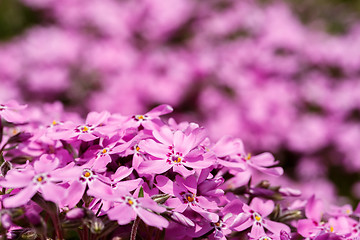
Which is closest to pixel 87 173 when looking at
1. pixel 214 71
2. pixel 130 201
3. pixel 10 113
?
pixel 130 201

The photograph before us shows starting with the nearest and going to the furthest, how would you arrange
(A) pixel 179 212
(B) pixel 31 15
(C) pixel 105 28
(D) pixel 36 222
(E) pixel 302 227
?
(D) pixel 36 222 < (A) pixel 179 212 < (E) pixel 302 227 < (C) pixel 105 28 < (B) pixel 31 15

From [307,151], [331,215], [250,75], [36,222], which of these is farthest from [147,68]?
[36,222]

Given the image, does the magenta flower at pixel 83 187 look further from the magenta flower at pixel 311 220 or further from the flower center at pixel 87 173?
the magenta flower at pixel 311 220

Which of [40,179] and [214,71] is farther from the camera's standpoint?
[214,71]

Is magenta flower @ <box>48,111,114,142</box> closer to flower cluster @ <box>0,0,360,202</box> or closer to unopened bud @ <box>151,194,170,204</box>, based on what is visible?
unopened bud @ <box>151,194,170,204</box>

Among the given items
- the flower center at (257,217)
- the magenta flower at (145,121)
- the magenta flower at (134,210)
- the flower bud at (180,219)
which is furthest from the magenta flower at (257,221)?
the magenta flower at (145,121)

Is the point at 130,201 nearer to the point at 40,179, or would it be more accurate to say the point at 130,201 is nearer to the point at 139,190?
the point at 139,190

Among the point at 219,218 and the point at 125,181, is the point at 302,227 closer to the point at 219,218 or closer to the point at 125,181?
the point at 219,218
